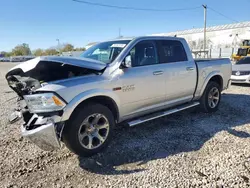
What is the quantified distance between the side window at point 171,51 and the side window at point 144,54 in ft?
0.58

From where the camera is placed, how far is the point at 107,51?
412cm

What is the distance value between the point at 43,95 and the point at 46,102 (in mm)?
104

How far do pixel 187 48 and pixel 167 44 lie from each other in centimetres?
65

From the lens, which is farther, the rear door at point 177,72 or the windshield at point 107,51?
the rear door at point 177,72

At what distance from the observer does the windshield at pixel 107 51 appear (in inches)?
152

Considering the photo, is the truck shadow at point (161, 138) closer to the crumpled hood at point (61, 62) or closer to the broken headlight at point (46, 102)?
the broken headlight at point (46, 102)

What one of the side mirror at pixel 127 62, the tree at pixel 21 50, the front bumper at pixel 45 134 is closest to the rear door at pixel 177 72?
the side mirror at pixel 127 62

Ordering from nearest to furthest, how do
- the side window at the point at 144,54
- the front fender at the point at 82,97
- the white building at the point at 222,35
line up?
the front fender at the point at 82,97
the side window at the point at 144,54
the white building at the point at 222,35

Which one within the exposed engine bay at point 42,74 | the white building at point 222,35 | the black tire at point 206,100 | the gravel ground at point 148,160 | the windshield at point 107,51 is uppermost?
the white building at point 222,35

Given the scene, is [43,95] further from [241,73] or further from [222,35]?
[222,35]

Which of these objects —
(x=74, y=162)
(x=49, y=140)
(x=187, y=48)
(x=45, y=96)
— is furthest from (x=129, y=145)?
(x=187, y=48)

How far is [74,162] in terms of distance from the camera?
10.5 feet

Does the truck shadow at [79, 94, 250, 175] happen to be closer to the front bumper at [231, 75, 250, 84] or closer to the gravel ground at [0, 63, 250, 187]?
the gravel ground at [0, 63, 250, 187]

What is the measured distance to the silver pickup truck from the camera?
293 cm
